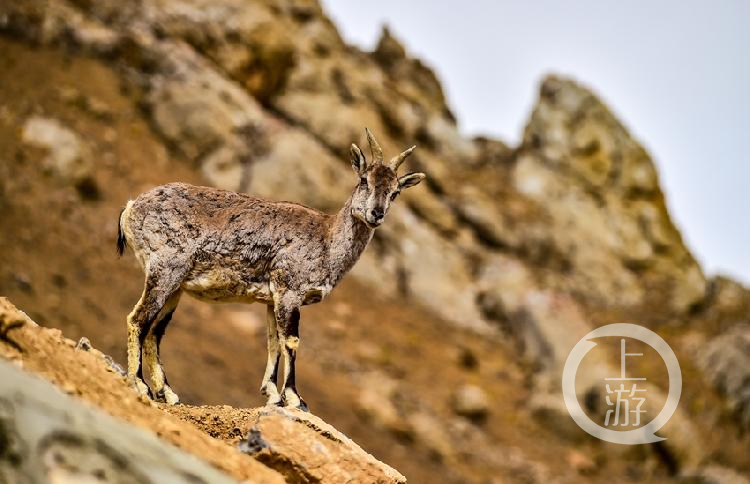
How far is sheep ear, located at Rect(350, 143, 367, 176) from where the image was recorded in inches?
465

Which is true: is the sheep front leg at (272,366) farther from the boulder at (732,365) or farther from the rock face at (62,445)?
the boulder at (732,365)

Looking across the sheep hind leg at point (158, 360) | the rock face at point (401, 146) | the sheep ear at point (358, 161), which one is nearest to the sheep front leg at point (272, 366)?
the sheep hind leg at point (158, 360)

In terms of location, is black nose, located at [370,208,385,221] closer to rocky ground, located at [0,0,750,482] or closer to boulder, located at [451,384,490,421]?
rocky ground, located at [0,0,750,482]

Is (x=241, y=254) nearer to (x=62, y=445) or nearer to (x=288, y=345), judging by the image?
(x=288, y=345)

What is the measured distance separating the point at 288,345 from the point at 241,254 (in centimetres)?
135

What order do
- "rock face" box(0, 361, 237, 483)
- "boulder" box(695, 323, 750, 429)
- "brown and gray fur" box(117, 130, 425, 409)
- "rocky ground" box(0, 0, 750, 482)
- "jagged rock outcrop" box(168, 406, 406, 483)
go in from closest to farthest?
"rock face" box(0, 361, 237, 483)
"jagged rock outcrop" box(168, 406, 406, 483)
"brown and gray fur" box(117, 130, 425, 409)
"rocky ground" box(0, 0, 750, 482)
"boulder" box(695, 323, 750, 429)

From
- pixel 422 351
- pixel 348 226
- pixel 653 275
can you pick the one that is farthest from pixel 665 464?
pixel 348 226

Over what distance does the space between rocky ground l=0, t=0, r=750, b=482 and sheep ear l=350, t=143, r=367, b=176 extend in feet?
42.0

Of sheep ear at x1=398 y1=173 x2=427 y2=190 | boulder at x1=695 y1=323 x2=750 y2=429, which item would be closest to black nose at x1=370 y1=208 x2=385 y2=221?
sheep ear at x1=398 y1=173 x2=427 y2=190

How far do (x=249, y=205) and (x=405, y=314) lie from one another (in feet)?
81.6

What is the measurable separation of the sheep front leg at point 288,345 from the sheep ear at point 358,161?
223 centimetres

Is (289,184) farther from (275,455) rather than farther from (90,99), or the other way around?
(275,455)

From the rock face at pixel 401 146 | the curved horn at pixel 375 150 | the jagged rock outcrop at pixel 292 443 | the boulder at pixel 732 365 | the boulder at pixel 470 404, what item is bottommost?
the jagged rock outcrop at pixel 292 443

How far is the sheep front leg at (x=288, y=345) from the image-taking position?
1090cm
